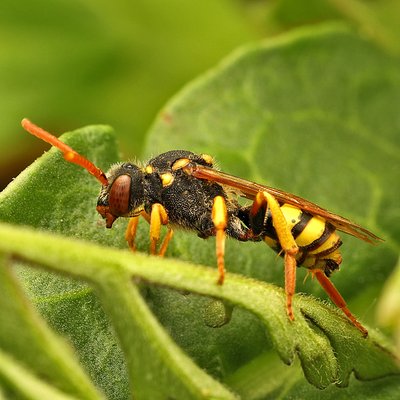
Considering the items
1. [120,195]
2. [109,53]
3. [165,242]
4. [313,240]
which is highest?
[109,53]

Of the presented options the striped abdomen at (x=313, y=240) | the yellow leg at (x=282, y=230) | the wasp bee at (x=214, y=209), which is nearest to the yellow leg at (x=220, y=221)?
the wasp bee at (x=214, y=209)

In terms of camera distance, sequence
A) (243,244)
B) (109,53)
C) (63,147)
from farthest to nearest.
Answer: (109,53), (243,244), (63,147)

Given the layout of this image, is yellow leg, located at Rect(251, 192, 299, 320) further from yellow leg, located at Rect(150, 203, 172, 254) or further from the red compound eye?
the red compound eye

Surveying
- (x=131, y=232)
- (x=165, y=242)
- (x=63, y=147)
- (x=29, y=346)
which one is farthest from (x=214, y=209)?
(x=29, y=346)

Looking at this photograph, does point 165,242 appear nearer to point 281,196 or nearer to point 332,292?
point 281,196

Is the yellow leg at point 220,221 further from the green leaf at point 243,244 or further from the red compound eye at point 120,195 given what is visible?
the red compound eye at point 120,195

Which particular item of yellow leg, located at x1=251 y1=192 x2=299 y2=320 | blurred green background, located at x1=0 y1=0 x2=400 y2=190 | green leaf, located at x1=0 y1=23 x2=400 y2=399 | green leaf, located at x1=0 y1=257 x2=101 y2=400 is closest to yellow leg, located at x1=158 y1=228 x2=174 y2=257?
green leaf, located at x1=0 y1=23 x2=400 y2=399

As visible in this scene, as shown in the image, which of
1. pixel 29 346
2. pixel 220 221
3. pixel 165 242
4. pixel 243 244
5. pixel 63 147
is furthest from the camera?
pixel 243 244
